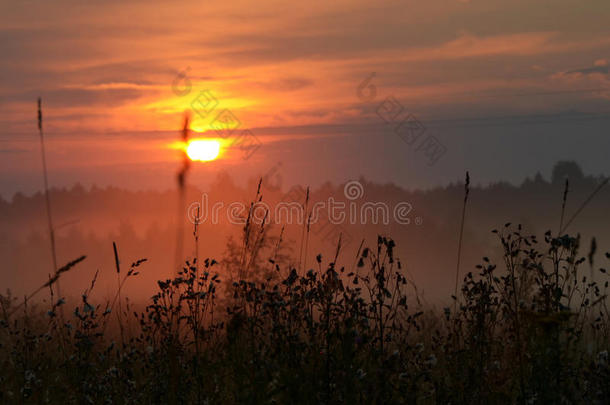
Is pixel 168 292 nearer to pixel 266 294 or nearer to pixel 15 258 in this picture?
pixel 266 294

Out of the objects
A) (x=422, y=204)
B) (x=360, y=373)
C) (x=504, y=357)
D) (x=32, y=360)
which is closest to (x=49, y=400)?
(x=32, y=360)

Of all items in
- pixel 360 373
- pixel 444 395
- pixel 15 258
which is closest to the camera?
pixel 360 373

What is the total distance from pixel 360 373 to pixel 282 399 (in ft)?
2.07

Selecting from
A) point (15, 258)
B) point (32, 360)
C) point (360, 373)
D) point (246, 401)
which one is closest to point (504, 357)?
point (360, 373)

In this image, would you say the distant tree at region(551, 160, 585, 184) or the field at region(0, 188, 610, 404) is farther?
the distant tree at region(551, 160, 585, 184)

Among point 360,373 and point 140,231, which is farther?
point 140,231

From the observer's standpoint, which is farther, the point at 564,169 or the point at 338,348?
the point at 564,169

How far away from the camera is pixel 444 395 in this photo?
17.4ft

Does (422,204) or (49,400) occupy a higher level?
Answer: (49,400)

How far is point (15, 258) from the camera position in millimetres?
105750

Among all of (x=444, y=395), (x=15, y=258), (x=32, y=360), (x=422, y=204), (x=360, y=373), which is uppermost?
(x=360, y=373)

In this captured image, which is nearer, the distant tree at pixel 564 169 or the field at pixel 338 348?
the field at pixel 338 348

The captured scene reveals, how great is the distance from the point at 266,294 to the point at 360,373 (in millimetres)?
1202

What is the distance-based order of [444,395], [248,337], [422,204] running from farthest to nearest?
[422,204]
[248,337]
[444,395]
